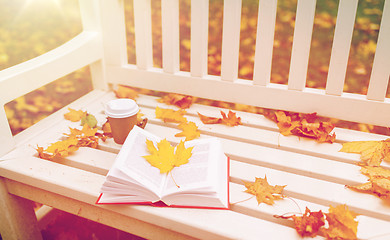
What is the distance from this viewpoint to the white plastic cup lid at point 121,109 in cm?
131

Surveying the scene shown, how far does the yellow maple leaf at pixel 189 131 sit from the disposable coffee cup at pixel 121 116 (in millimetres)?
202

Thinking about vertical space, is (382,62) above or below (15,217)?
above

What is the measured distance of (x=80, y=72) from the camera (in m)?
2.96

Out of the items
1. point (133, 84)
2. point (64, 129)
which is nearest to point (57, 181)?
point (64, 129)

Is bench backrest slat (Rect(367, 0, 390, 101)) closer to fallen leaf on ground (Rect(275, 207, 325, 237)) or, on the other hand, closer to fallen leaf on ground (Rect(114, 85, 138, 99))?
fallen leaf on ground (Rect(275, 207, 325, 237))

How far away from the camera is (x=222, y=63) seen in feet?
5.35

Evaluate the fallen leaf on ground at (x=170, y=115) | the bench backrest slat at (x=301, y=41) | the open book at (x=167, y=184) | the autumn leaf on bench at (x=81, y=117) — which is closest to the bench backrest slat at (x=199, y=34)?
the fallen leaf on ground at (x=170, y=115)

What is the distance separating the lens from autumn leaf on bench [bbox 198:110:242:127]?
1536 millimetres

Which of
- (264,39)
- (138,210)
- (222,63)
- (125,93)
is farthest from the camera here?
(125,93)

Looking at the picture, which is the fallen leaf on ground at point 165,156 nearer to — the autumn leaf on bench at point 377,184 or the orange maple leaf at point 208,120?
the orange maple leaf at point 208,120

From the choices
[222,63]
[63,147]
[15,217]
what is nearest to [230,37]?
[222,63]

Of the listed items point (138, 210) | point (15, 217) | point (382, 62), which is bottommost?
point (15, 217)

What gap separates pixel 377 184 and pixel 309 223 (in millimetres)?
316

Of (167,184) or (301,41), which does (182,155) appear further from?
(301,41)
